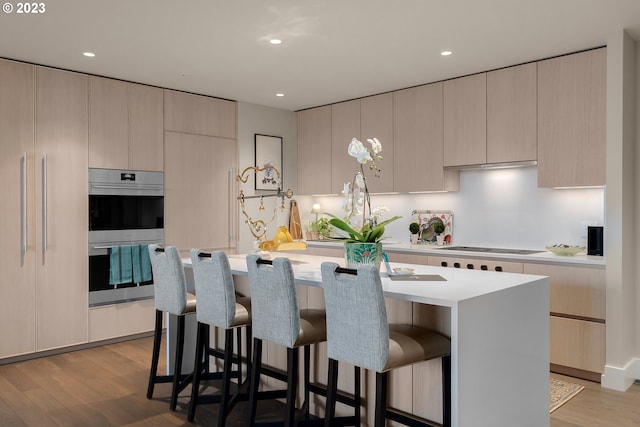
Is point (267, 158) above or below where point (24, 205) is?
above

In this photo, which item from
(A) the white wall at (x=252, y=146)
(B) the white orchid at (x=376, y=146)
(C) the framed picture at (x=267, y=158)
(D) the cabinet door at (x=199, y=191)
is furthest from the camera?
(C) the framed picture at (x=267, y=158)

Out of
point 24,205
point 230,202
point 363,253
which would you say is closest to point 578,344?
point 363,253

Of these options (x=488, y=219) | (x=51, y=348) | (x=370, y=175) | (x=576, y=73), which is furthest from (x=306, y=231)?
(x=576, y=73)

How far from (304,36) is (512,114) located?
1943 millimetres

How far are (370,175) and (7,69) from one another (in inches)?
138

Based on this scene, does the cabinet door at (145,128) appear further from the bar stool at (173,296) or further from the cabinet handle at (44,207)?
the bar stool at (173,296)

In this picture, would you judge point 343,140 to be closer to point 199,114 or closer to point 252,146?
point 252,146

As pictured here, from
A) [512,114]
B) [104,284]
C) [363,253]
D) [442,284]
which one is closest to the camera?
[442,284]

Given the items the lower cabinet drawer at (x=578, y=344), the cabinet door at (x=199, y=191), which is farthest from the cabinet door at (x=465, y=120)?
the cabinet door at (x=199, y=191)

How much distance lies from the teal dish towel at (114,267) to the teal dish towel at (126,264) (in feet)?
0.09

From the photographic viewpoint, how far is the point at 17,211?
4.21 metres

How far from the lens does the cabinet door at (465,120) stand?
4555 mm

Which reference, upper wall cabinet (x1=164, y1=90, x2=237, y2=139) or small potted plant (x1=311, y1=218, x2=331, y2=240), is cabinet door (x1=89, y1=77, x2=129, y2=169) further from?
small potted plant (x1=311, y1=218, x2=331, y2=240)

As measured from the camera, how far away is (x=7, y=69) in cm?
415
